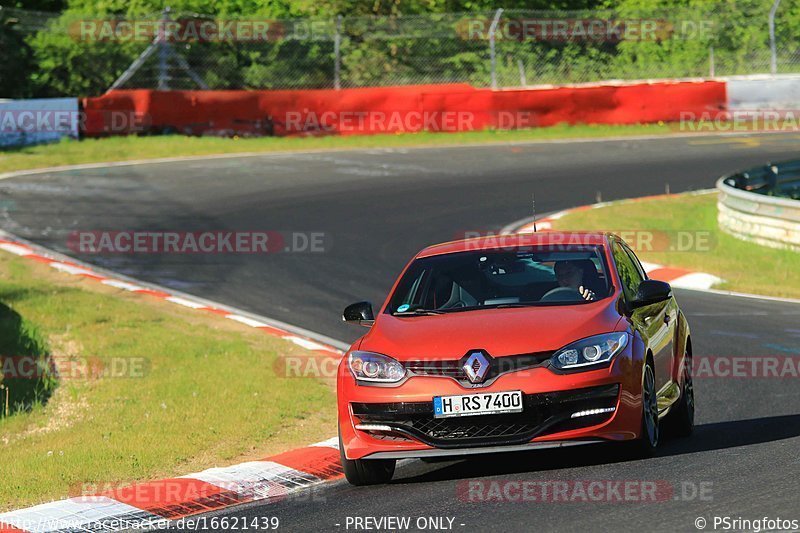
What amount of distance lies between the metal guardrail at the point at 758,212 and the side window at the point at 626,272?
850cm

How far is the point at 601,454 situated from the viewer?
804cm

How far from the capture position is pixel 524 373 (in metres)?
7.32

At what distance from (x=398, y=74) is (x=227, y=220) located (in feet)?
37.1

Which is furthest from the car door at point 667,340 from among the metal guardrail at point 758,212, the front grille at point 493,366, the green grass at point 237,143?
the green grass at point 237,143

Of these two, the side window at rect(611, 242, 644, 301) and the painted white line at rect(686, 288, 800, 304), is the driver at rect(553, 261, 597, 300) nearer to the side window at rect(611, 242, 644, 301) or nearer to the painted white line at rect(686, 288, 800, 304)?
the side window at rect(611, 242, 644, 301)

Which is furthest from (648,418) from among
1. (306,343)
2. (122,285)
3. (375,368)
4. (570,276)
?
(122,285)

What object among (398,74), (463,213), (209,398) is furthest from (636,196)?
(209,398)

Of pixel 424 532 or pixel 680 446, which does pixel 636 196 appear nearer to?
pixel 680 446

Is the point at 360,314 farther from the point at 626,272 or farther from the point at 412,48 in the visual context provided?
the point at 412,48

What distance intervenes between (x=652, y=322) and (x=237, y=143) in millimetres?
21595

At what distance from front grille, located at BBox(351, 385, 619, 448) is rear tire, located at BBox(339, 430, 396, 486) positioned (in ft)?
1.28

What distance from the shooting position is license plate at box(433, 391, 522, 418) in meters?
7.27

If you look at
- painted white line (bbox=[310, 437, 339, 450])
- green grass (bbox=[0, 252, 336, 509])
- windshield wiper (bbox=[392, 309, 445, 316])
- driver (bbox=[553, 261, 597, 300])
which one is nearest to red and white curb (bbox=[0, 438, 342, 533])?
painted white line (bbox=[310, 437, 339, 450])

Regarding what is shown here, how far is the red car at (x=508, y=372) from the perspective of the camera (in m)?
7.32
